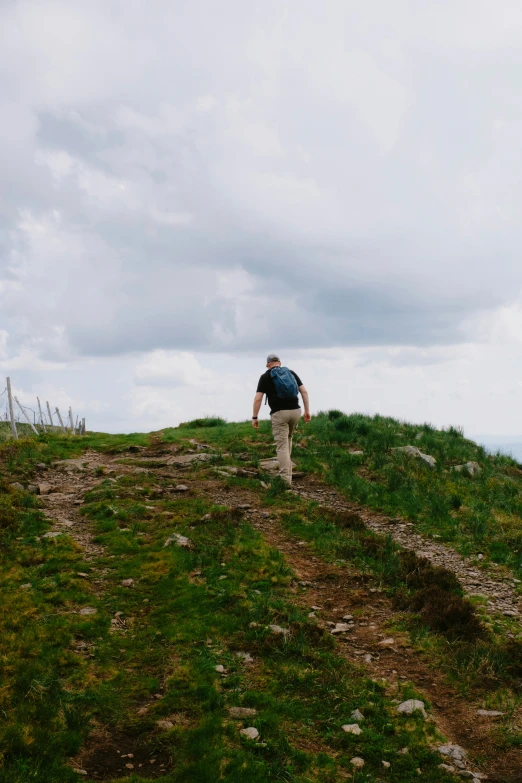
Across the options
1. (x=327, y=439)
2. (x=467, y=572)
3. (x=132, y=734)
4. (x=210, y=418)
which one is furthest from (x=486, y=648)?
(x=210, y=418)

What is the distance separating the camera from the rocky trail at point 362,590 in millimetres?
6160

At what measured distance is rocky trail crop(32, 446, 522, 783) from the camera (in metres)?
6.16

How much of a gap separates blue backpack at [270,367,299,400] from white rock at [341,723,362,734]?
954cm

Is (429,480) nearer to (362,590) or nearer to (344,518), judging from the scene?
(344,518)

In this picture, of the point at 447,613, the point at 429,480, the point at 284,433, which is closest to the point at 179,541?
the point at 447,613

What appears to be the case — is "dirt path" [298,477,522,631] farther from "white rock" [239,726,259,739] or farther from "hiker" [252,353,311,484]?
"white rock" [239,726,259,739]

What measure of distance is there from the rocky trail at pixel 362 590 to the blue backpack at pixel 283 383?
96.8 inches

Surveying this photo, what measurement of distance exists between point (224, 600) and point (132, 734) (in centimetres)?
285

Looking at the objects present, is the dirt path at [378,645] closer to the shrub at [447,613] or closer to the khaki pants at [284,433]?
the shrub at [447,613]

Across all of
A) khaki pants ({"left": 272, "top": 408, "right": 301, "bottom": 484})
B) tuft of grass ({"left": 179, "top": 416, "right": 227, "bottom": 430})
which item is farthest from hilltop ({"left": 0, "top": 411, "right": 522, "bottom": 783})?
tuft of grass ({"left": 179, "top": 416, "right": 227, "bottom": 430})

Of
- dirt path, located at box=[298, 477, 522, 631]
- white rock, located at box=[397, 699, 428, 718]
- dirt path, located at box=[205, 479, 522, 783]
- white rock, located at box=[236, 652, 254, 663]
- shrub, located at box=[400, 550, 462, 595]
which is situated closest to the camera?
dirt path, located at box=[205, 479, 522, 783]

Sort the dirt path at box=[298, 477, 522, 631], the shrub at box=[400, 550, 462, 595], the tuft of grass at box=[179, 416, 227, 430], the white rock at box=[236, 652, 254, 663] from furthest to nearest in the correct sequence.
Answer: the tuft of grass at box=[179, 416, 227, 430], the shrub at box=[400, 550, 462, 595], the dirt path at box=[298, 477, 522, 631], the white rock at box=[236, 652, 254, 663]

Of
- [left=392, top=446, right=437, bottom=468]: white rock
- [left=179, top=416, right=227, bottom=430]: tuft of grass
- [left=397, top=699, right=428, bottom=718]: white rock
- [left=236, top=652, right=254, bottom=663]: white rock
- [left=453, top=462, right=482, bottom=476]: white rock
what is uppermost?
[left=179, top=416, right=227, bottom=430]: tuft of grass

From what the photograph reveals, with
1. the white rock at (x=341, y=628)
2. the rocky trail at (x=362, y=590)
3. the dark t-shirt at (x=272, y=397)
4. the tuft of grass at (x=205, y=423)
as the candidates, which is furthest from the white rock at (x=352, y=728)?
the tuft of grass at (x=205, y=423)
